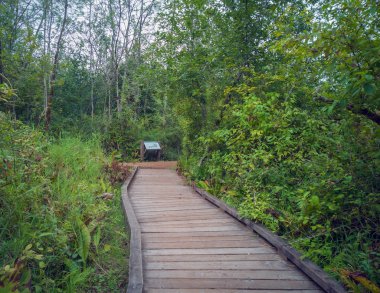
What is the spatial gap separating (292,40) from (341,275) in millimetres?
2224

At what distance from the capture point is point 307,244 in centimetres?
323

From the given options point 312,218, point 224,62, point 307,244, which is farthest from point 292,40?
point 224,62

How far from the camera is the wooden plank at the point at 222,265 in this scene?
303 cm

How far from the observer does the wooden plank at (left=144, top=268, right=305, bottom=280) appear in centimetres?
285

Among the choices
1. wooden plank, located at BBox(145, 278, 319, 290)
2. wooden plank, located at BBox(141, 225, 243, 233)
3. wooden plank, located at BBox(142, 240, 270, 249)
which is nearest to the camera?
wooden plank, located at BBox(145, 278, 319, 290)

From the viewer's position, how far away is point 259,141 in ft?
17.6

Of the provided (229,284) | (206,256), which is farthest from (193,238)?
(229,284)

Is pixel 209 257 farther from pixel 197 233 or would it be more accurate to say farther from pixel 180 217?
pixel 180 217

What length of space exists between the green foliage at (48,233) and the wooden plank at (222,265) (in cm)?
44

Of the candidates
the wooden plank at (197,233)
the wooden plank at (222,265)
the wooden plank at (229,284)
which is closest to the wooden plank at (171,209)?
the wooden plank at (197,233)

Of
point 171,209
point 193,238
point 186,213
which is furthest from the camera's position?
point 171,209

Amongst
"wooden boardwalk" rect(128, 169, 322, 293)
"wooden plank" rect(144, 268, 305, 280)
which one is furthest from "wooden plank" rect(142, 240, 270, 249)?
"wooden plank" rect(144, 268, 305, 280)

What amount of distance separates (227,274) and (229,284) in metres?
0.18

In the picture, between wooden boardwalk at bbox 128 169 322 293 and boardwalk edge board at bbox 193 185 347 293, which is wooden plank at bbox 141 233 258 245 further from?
boardwalk edge board at bbox 193 185 347 293
